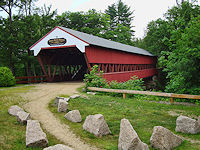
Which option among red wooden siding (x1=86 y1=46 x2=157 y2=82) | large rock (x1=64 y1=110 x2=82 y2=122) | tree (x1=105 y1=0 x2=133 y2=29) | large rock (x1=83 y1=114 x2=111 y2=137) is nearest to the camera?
large rock (x1=83 y1=114 x2=111 y2=137)

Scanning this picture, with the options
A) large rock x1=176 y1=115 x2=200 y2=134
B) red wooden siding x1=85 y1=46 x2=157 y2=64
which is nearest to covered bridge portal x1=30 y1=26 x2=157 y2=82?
red wooden siding x1=85 y1=46 x2=157 y2=64

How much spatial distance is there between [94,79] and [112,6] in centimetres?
3768

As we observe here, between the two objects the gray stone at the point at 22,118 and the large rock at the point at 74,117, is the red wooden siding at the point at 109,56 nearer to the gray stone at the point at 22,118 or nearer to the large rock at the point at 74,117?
the large rock at the point at 74,117

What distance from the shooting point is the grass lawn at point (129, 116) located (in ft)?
13.0

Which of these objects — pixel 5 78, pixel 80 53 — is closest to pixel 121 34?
pixel 80 53

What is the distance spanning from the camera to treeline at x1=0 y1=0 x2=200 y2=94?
25.3 feet

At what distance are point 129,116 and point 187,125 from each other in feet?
5.97

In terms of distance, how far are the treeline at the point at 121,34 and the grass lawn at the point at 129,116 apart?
216cm

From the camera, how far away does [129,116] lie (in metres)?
5.61

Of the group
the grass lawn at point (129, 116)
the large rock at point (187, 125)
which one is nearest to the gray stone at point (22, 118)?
the grass lawn at point (129, 116)

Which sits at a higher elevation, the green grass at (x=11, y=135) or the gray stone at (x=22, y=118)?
the gray stone at (x=22, y=118)

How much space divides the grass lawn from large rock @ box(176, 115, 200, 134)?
0.13m

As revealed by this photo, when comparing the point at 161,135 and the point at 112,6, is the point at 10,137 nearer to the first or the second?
the point at 161,135

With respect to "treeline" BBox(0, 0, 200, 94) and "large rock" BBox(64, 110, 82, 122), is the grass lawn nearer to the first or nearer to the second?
"large rock" BBox(64, 110, 82, 122)
